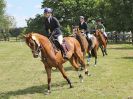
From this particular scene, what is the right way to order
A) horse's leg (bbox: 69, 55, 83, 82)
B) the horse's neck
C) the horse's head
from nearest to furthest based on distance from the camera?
1. the horse's head
2. the horse's neck
3. horse's leg (bbox: 69, 55, 83, 82)

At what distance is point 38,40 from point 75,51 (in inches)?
116

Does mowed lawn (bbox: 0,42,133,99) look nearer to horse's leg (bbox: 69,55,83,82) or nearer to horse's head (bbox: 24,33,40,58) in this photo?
horse's leg (bbox: 69,55,83,82)

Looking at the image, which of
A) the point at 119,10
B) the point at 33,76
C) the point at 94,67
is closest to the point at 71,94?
the point at 33,76

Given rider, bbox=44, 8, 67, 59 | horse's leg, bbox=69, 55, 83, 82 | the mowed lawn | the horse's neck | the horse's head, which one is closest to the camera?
the horse's head

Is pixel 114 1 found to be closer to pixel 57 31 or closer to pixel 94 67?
pixel 94 67

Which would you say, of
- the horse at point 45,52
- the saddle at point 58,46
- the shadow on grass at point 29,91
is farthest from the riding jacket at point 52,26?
the shadow on grass at point 29,91

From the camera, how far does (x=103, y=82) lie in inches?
661

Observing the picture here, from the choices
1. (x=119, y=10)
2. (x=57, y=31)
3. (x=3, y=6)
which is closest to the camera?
(x=57, y=31)

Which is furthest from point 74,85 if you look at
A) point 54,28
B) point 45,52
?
point 54,28

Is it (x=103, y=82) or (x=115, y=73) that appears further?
(x=115, y=73)

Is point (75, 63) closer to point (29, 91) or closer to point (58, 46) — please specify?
point (58, 46)

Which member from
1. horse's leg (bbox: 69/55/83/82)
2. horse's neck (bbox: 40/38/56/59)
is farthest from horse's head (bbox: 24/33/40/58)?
horse's leg (bbox: 69/55/83/82)

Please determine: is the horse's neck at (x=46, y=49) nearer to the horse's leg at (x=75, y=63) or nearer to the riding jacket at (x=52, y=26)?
the riding jacket at (x=52, y=26)

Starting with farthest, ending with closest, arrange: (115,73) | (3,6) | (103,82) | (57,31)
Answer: (3,6)
(115,73)
(103,82)
(57,31)
